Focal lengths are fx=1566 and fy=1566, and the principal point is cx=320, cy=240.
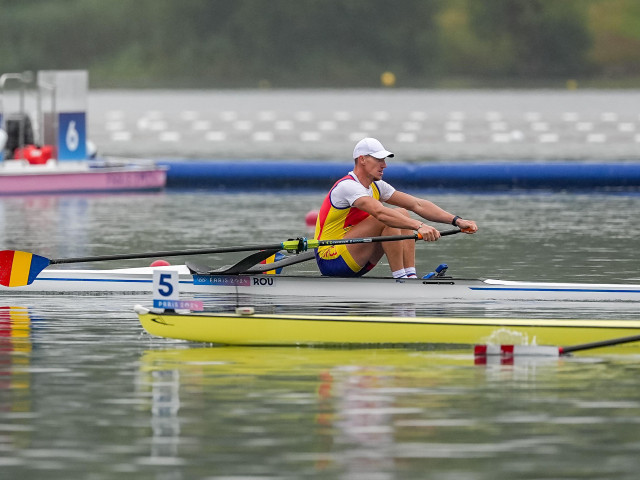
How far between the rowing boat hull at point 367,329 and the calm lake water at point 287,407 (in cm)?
10

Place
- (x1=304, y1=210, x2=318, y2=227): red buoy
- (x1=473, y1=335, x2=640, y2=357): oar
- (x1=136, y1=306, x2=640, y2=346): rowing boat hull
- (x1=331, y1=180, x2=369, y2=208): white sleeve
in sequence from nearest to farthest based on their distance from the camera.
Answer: (x1=473, y1=335, x2=640, y2=357): oar → (x1=136, y1=306, x2=640, y2=346): rowing boat hull → (x1=331, y1=180, x2=369, y2=208): white sleeve → (x1=304, y1=210, x2=318, y2=227): red buoy

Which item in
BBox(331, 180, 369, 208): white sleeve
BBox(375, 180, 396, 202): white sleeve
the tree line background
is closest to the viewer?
BBox(331, 180, 369, 208): white sleeve

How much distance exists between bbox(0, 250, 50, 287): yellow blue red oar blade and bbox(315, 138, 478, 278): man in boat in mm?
2138

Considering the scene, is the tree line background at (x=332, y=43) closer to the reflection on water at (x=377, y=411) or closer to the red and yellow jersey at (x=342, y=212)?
the red and yellow jersey at (x=342, y=212)

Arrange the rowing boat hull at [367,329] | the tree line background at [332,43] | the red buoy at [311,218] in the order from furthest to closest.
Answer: the tree line background at [332,43] → the red buoy at [311,218] → the rowing boat hull at [367,329]

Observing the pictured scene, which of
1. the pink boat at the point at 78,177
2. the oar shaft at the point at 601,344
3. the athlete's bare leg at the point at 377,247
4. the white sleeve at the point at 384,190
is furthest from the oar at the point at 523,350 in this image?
the pink boat at the point at 78,177

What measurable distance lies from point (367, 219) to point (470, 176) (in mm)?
12599

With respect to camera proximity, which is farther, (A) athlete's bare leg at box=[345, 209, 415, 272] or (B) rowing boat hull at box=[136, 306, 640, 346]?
(A) athlete's bare leg at box=[345, 209, 415, 272]

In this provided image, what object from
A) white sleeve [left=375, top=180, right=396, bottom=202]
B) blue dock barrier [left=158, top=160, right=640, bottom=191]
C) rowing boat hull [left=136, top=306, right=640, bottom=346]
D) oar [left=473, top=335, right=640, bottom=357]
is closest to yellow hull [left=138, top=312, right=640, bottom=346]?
rowing boat hull [left=136, top=306, right=640, bottom=346]

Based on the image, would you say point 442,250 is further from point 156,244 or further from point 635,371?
point 635,371

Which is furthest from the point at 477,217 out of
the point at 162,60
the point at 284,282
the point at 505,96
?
the point at 162,60

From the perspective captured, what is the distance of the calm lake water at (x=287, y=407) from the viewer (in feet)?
23.2

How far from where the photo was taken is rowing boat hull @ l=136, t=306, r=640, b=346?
31.4ft

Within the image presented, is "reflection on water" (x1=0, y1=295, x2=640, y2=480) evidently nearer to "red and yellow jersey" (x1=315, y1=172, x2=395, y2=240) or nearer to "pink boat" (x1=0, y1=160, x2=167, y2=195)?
"red and yellow jersey" (x1=315, y1=172, x2=395, y2=240)
